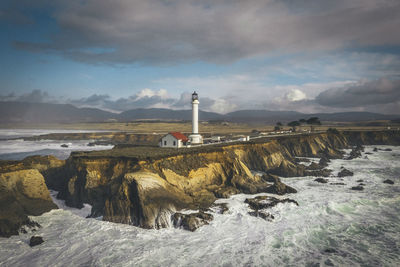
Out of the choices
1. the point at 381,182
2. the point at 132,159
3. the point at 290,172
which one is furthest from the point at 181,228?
the point at 381,182

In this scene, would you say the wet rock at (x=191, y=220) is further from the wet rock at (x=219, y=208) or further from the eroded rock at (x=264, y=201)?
the eroded rock at (x=264, y=201)

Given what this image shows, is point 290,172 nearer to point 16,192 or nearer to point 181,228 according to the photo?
point 181,228

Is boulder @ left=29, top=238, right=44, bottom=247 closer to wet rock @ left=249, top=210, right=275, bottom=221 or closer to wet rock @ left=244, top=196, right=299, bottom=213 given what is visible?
wet rock @ left=249, top=210, right=275, bottom=221

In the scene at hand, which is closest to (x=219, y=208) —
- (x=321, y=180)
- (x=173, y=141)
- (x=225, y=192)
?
(x=225, y=192)

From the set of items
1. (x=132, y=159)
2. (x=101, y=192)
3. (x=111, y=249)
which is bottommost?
(x=111, y=249)

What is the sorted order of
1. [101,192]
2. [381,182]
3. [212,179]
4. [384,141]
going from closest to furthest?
[101,192] → [212,179] → [381,182] → [384,141]

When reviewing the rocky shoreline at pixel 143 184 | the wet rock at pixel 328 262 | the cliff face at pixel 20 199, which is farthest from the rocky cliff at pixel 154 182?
the wet rock at pixel 328 262

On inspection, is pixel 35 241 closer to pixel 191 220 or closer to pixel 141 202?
pixel 141 202
